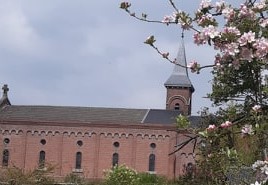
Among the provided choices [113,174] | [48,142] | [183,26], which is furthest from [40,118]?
[183,26]

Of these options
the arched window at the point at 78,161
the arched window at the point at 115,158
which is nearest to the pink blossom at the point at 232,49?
the arched window at the point at 115,158

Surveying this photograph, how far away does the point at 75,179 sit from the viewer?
4703cm

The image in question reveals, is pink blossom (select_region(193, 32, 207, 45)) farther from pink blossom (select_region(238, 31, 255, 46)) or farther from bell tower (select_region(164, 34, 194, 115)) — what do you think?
bell tower (select_region(164, 34, 194, 115))

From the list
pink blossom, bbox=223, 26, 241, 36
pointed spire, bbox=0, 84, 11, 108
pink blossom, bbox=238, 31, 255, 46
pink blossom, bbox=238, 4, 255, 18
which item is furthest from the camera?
pointed spire, bbox=0, 84, 11, 108

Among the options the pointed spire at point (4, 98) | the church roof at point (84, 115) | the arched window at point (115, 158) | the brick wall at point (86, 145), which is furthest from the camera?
the pointed spire at point (4, 98)

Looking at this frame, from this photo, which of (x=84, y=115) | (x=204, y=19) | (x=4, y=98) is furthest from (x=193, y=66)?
(x=4, y=98)

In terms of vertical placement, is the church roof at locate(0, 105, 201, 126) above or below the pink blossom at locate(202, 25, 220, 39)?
above

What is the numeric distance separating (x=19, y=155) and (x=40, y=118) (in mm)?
4092

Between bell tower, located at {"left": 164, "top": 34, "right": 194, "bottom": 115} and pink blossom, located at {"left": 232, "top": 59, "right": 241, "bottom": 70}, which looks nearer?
pink blossom, located at {"left": 232, "top": 59, "right": 241, "bottom": 70}

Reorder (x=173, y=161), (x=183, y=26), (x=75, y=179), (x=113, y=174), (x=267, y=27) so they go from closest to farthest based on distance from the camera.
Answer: (x=267, y=27) < (x=183, y=26) < (x=113, y=174) < (x=75, y=179) < (x=173, y=161)

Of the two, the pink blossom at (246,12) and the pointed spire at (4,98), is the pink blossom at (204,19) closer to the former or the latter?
the pink blossom at (246,12)

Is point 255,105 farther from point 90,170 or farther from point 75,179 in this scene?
point 90,170

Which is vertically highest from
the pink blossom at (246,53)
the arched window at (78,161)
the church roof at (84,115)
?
the church roof at (84,115)

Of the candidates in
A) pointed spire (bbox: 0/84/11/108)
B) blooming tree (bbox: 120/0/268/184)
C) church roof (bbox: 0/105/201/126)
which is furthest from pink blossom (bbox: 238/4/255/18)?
pointed spire (bbox: 0/84/11/108)
